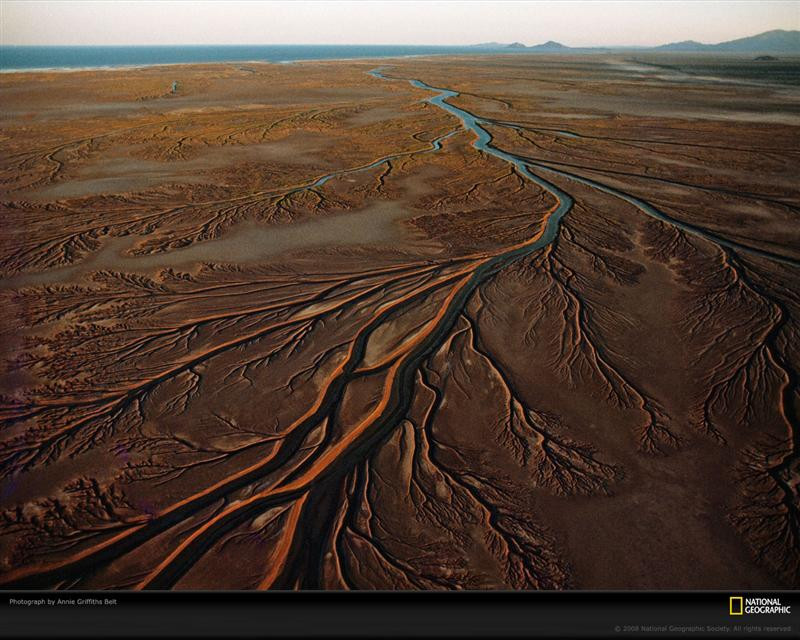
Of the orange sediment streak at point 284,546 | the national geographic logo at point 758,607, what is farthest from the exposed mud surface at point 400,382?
the national geographic logo at point 758,607

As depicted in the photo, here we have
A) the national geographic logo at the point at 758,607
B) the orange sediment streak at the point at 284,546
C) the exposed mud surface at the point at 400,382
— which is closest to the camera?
the national geographic logo at the point at 758,607

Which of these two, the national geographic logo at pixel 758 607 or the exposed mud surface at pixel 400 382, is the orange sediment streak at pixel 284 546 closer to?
the exposed mud surface at pixel 400 382

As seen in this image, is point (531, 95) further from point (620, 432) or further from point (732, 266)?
point (620, 432)

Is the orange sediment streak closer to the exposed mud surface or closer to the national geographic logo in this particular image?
the exposed mud surface

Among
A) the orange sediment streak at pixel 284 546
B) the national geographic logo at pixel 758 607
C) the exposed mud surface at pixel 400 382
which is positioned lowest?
the orange sediment streak at pixel 284 546

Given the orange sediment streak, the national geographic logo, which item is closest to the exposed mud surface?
the orange sediment streak

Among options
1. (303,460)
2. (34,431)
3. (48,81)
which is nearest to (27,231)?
(34,431)

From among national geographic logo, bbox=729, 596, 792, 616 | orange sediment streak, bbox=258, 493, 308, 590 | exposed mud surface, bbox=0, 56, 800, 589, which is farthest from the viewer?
exposed mud surface, bbox=0, 56, 800, 589

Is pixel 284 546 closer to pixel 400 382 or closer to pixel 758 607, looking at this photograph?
pixel 400 382
